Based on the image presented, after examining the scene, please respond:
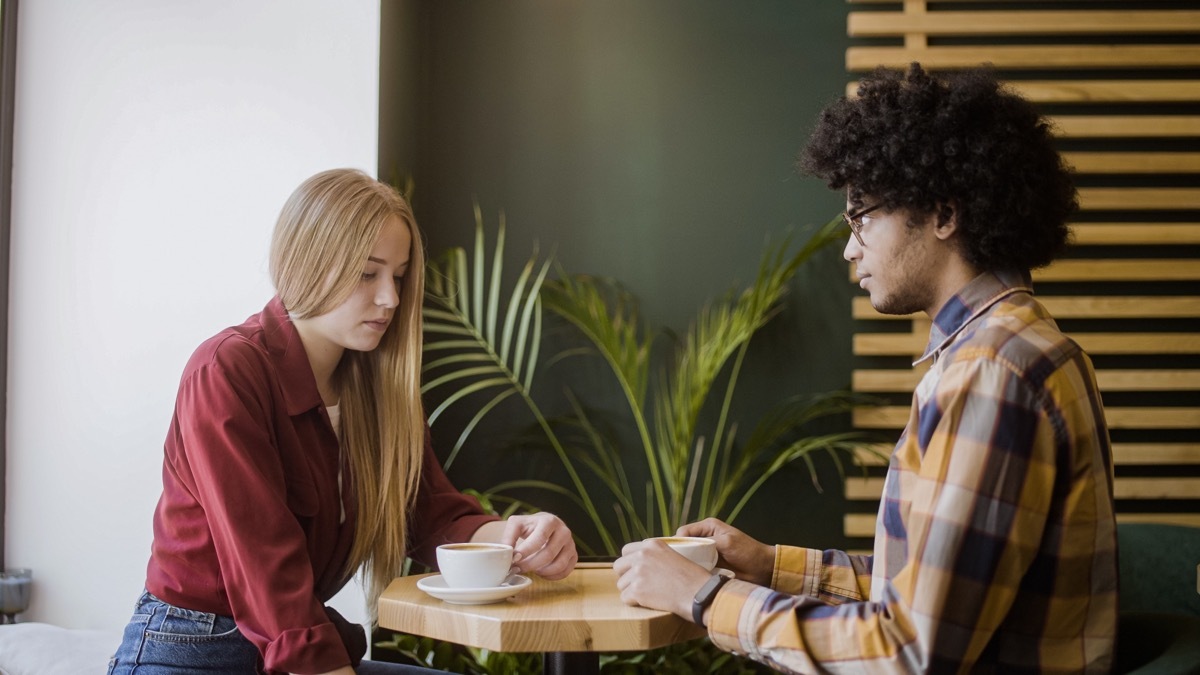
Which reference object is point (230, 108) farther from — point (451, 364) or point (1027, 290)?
point (1027, 290)

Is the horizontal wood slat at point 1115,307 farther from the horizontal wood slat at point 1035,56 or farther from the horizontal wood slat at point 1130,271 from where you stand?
the horizontal wood slat at point 1035,56

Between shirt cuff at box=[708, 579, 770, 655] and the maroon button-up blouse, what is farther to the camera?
the maroon button-up blouse

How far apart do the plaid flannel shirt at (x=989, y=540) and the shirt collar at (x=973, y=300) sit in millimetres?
79

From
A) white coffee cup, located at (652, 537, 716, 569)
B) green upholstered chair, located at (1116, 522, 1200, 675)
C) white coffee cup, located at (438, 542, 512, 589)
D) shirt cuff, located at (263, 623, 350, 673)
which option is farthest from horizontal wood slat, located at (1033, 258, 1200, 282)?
shirt cuff, located at (263, 623, 350, 673)

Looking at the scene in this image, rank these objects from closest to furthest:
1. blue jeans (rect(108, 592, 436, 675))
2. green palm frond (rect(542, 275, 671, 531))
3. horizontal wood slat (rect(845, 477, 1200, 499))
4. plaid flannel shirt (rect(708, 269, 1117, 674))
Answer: plaid flannel shirt (rect(708, 269, 1117, 674)) < blue jeans (rect(108, 592, 436, 675)) < green palm frond (rect(542, 275, 671, 531)) < horizontal wood slat (rect(845, 477, 1200, 499))

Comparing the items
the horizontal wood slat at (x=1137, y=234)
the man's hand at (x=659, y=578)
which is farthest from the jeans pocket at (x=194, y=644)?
the horizontal wood slat at (x=1137, y=234)

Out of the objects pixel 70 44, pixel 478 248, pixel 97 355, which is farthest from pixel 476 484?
pixel 70 44

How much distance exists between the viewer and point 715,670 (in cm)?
321

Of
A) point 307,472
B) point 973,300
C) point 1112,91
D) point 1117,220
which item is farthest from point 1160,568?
point 307,472

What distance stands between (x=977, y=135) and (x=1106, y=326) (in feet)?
8.34

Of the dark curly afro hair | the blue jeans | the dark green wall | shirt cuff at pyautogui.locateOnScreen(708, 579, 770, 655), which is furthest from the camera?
the dark green wall

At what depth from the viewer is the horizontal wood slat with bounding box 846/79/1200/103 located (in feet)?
11.8

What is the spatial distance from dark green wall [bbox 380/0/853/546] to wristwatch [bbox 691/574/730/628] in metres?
2.30

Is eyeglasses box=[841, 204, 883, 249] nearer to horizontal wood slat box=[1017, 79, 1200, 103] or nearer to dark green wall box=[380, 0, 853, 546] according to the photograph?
dark green wall box=[380, 0, 853, 546]
